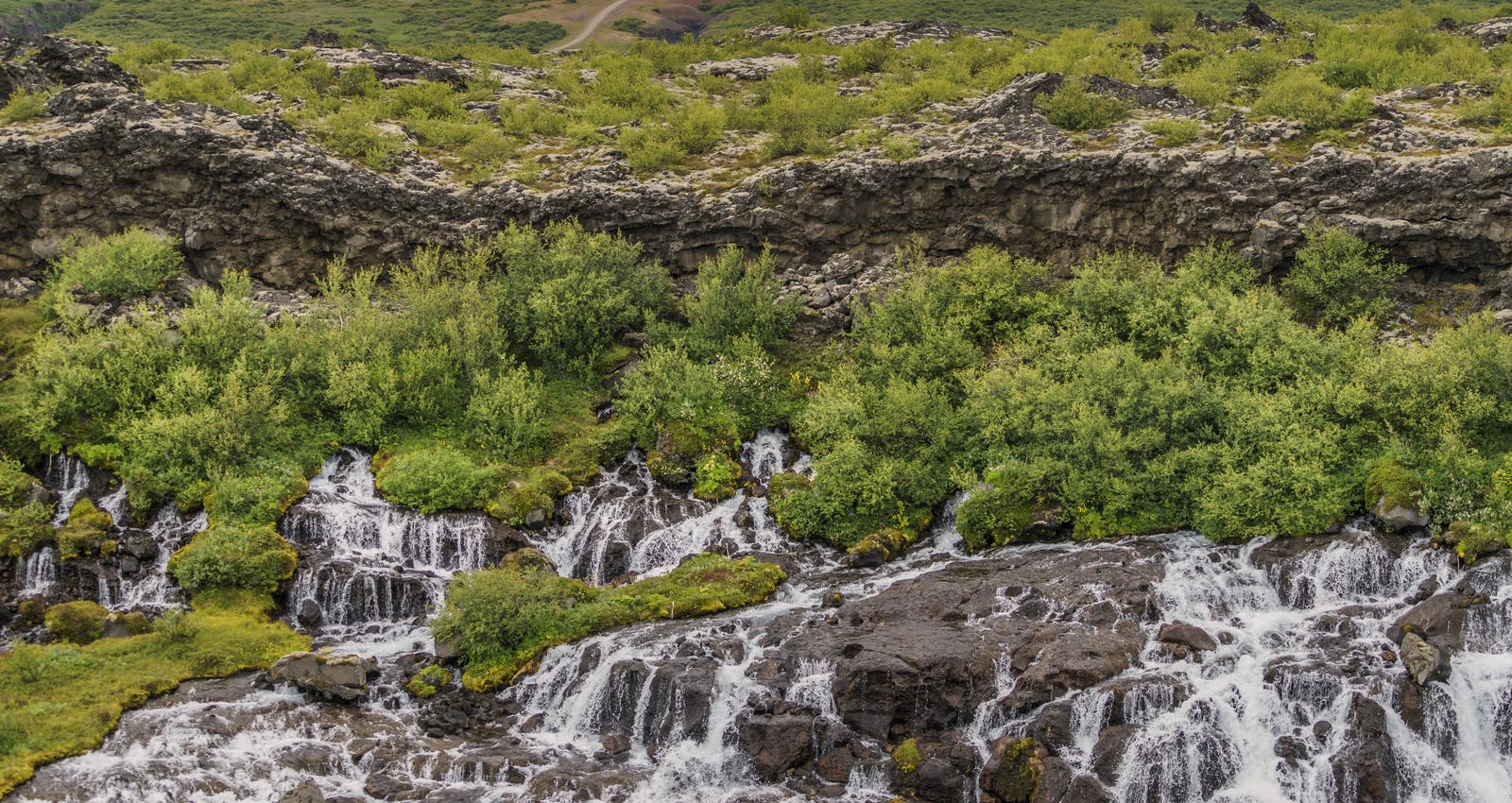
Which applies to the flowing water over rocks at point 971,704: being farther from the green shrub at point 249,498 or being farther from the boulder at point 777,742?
the green shrub at point 249,498

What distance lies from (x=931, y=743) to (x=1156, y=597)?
24.1 ft

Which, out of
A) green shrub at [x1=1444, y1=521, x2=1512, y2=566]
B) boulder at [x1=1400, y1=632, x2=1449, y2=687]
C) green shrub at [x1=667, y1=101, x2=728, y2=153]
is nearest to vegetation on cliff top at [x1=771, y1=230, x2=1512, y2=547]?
green shrub at [x1=1444, y1=521, x2=1512, y2=566]

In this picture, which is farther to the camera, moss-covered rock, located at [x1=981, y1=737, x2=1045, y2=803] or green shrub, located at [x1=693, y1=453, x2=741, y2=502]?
green shrub, located at [x1=693, y1=453, x2=741, y2=502]

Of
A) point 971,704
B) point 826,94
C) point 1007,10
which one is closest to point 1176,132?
point 826,94

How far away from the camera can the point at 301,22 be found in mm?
84500

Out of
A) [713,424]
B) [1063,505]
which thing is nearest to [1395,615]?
[1063,505]

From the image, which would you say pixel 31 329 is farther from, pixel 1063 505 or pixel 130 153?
pixel 1063 505

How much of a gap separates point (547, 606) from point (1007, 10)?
72947 millimetres

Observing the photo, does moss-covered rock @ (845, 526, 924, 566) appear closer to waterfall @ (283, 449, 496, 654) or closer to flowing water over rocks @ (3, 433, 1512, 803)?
flowing water over rocks @ (3, 433, 1512, 803)

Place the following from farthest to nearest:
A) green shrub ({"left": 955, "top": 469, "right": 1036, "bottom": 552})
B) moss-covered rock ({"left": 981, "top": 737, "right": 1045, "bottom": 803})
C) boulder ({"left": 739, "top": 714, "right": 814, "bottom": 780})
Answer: green shrub ({"left": 955, "top": 469, "right": 1036, "bottom": 552}) → boulder ({"left": 739, "top": 714, "right": 814, "bottom": 780}) → moss-covered rock ({"left": 981, "top": 737, "right": 1045, "bottom": 803})

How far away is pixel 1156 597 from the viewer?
2470cm

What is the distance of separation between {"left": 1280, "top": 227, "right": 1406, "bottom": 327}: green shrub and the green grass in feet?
112

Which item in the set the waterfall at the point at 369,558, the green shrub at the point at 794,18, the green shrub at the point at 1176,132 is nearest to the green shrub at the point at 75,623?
the waterfall at the point at 369,558

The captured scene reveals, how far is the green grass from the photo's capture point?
21031 mm
